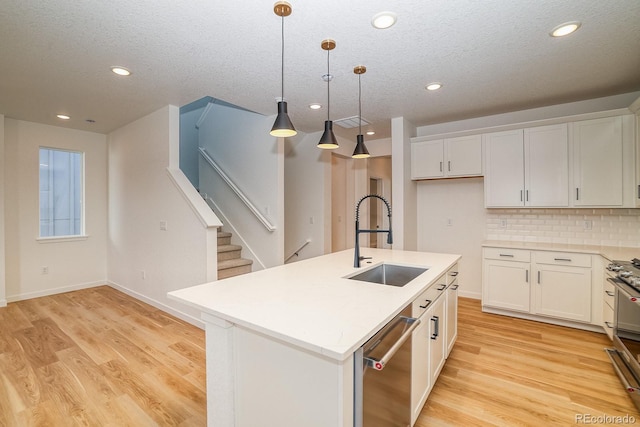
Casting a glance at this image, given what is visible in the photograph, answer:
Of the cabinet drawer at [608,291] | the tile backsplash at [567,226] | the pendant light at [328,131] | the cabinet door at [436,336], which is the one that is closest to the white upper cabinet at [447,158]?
the tile backsplash at [567,226]

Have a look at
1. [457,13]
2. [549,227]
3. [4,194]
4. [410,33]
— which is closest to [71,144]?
[4,194]

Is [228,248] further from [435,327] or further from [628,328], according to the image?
[628,328]

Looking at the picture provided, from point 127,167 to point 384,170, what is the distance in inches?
194

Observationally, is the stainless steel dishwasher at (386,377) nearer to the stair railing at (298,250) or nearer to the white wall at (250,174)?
the white wall at (250,174)

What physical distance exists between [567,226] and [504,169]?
1.00 meters

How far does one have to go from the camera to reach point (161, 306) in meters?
3.76

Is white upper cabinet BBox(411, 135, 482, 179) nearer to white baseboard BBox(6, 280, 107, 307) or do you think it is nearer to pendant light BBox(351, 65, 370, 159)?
pendant light BBox(351, 65, 370, 159)

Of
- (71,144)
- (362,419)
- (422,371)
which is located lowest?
(422,371)

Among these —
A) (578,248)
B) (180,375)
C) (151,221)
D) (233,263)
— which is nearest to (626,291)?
(578,248)

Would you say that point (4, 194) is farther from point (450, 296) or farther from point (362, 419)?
point (450, 296)

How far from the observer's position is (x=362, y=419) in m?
1.16

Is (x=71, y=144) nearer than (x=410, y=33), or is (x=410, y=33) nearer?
(x=410, y=33)

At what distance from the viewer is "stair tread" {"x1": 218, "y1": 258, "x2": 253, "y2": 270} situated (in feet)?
12.3

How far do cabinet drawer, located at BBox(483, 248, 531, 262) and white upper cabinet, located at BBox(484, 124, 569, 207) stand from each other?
57 cm
